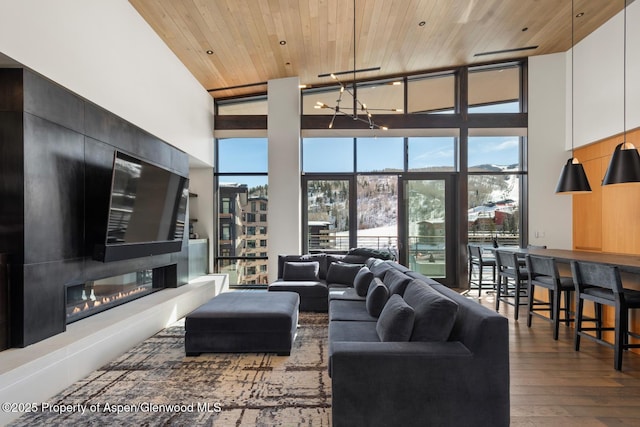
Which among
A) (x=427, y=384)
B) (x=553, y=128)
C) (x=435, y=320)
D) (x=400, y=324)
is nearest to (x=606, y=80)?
(x=553, y=128)

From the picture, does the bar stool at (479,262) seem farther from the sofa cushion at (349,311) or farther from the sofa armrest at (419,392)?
the sofa armrest at (419,392)

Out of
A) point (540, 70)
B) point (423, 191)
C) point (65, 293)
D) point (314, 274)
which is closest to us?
point (65, 293)

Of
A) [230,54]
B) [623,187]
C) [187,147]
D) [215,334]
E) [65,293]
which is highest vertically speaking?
[230,54]

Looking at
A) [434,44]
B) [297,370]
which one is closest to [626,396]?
[297,370]

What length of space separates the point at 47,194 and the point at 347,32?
13.7ft

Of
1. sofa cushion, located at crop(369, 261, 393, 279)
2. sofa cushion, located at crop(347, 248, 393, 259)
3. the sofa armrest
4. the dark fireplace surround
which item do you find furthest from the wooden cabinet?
the dark fireplace surround

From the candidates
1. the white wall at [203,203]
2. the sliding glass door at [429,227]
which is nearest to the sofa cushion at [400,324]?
the sliding glass door at [429,227]

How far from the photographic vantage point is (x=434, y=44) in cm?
571

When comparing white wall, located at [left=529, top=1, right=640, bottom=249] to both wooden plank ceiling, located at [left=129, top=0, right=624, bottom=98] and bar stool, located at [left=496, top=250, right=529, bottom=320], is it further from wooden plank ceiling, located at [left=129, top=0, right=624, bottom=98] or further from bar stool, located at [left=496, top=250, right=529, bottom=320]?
bar stool, located at [left=496, top=250, right=529, bottom=320]

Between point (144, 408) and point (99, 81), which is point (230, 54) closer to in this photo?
point (99, 81)

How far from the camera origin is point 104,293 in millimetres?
3836

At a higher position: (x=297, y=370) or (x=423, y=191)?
(x=423, y=191)

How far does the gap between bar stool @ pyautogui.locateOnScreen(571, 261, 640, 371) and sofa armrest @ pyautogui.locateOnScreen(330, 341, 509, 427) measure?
5.96 feet

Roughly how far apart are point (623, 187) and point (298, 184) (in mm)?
5175
